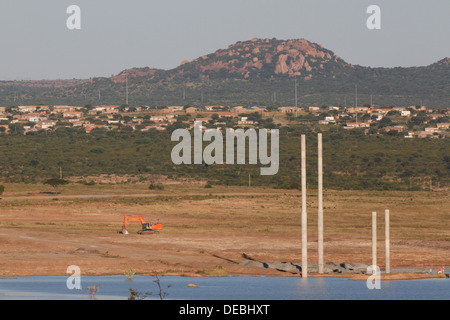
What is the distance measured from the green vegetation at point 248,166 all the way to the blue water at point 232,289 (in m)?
66.7

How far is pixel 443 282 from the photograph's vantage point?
43406mm

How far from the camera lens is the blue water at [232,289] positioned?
125 ft

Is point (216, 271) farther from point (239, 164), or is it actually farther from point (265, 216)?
point (239, 164)

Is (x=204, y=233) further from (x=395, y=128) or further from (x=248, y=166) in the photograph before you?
(x=395, y=128)

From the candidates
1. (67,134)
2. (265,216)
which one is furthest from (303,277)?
(67,134)
